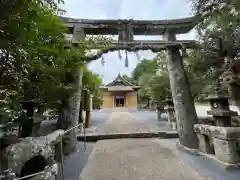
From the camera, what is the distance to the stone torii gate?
516cm

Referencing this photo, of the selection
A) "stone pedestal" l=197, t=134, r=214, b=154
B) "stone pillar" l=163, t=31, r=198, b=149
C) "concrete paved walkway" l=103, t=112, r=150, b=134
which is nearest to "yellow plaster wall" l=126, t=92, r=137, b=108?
"concrete paved walkway" l=103, t=112, r=150, b=134

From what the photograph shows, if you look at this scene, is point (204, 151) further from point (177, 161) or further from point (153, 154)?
point (153, 154)

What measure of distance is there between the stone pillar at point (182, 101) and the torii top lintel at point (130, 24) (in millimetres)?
848

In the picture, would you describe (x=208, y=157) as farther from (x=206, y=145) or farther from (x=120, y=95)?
(x=120, y=95)

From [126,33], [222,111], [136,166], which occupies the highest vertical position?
[126,33]

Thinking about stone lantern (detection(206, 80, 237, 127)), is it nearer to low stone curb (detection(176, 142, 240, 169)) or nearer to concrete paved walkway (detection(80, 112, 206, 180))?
low stone curb (detection(176, 142, 240, 169))

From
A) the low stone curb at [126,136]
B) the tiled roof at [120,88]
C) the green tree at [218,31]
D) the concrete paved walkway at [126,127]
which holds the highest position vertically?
the tiled roof at [120,88]

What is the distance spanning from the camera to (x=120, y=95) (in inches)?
1233

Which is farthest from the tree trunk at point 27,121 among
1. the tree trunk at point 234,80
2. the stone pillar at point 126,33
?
the tree trunk at point 234,80

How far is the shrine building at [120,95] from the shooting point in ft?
99.0

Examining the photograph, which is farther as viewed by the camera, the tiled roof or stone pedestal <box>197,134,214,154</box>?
the tiled roof

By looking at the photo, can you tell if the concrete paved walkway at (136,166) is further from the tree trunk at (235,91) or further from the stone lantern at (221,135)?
the tree trunk at (235,91)

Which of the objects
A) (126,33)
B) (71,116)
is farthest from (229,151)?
(126,33)

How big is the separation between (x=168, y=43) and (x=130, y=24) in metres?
1.33
